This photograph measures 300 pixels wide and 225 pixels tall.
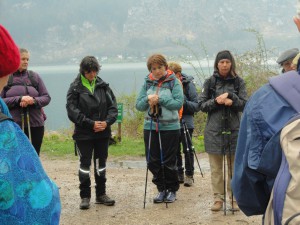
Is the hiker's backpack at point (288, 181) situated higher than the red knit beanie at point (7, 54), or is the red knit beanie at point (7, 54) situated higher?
the red knit beanie at point (7, 54)

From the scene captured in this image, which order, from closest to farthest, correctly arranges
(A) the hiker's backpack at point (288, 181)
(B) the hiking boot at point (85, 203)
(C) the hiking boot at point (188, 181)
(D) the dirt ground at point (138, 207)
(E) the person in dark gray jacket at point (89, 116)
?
(A) the hiker's backpack at point (288, 181)
(D) the dirt ground at point (138, 207)
(E) the person in dark gray jacket at point (89, 116)
(B) the hiking boot at point (85, 203)
(C) the hiking boot at point (188, 181)

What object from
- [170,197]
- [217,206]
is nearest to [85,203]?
[170,197]

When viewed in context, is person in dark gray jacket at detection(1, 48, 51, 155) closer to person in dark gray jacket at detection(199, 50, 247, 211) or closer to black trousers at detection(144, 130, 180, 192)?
black trousers at detection(144, 130, 180, 192)

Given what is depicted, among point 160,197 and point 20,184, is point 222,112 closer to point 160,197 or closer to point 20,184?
point 160,197

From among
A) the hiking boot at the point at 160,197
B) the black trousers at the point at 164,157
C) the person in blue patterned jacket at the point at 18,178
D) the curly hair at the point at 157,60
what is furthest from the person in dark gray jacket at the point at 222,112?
the person in blue patterned jacket at the point at 18,178

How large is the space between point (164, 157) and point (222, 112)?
103 centimetres

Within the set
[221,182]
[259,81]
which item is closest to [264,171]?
[221,182]

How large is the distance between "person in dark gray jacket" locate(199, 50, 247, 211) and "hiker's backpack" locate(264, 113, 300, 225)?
401cm

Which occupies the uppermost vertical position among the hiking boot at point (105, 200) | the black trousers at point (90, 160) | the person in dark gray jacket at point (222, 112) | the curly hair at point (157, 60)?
the curly hair at point (157, 60)

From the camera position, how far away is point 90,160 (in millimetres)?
6672

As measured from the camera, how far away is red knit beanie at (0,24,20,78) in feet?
6.83

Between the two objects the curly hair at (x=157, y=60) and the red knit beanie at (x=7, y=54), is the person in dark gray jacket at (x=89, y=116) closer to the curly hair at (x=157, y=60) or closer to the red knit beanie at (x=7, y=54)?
the curly hair at (x=157, y=60)

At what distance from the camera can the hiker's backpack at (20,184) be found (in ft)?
6.50

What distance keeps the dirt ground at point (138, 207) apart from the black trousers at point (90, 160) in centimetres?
25
